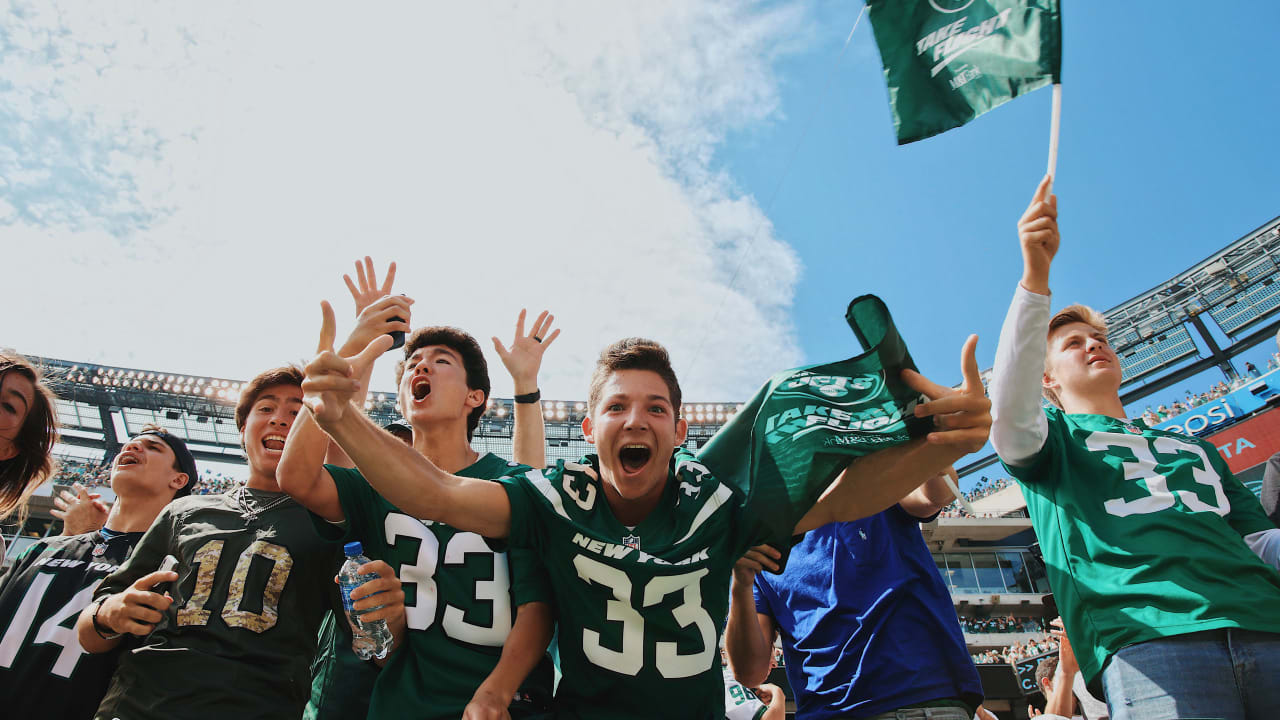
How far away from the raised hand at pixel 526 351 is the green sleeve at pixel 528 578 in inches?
52.8

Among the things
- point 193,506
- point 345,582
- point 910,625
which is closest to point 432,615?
point 345,582

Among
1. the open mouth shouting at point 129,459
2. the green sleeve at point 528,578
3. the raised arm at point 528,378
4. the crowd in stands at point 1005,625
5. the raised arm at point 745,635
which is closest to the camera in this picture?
the green sleeve at point 528,578

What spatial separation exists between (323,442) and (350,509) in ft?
0.98

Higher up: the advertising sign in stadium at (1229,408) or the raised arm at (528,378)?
the advertising sign in stadium at (1229,408)

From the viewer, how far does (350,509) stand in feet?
8.36

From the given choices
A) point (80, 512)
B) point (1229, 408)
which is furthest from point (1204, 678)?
point (1229, 408)

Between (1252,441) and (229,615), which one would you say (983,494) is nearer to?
(1252,441)

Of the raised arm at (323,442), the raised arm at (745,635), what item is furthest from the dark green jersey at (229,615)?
the raised arm at (745,635)

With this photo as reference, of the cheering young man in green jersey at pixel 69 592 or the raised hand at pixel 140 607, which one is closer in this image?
the raised hand at pixel 140 607

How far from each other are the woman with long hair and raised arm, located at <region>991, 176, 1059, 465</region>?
473cm

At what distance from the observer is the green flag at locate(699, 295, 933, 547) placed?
2236 mm

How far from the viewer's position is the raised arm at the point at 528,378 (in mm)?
3469

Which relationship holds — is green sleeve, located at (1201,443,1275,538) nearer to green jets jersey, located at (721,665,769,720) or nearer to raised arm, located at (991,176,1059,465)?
raised arm, located at (991,176,1059,465)

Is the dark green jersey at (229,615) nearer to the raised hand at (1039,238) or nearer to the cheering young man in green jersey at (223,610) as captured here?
the cheering young man in green jersey at (223,610)
